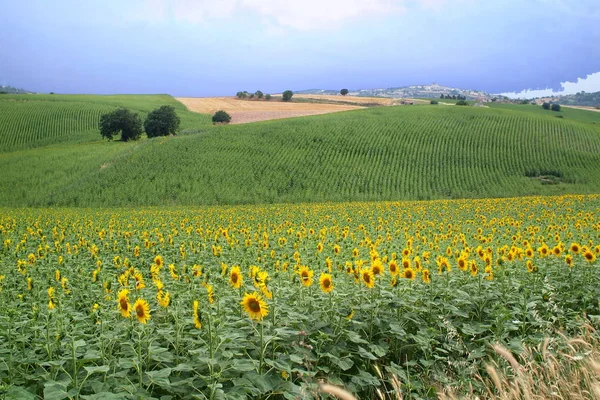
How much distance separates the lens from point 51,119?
76375mm

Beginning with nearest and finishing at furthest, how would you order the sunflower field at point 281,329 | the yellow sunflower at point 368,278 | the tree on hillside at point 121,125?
the sunflower field at point 281,329 < the yellow sunflower at point 368,278 < the tree on hillside at point 121,125

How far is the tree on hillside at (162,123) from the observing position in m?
68.4

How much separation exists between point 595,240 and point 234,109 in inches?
3406

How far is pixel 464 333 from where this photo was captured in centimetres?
493

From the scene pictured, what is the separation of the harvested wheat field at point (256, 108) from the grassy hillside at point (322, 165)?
912 inches

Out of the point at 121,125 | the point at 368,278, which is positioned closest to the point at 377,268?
the point at 368,278

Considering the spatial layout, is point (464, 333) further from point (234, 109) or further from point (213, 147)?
point (234, 109)

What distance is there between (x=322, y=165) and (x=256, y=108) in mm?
52936

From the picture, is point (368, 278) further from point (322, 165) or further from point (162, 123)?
point (162, 123)

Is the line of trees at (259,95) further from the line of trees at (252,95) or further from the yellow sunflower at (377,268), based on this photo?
the yellow sunflower at (377,268)

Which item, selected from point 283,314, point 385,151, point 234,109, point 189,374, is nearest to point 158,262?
point 283,314

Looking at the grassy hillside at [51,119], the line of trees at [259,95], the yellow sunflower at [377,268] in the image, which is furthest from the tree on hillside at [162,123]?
the yellow sunflower at [377,268]

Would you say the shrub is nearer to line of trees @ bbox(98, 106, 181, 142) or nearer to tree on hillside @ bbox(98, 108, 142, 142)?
line of trees @ bbox(98, 106, 181, 142)

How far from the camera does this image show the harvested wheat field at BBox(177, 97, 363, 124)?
85.0 meters
